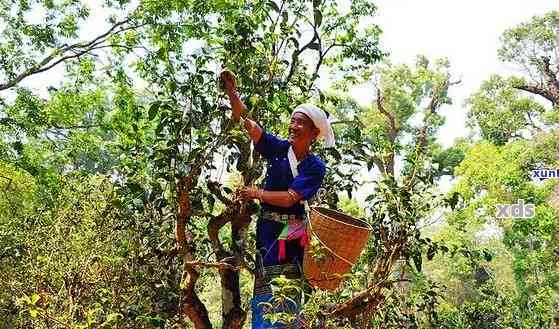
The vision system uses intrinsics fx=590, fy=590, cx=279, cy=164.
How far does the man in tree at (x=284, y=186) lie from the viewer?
225 cm

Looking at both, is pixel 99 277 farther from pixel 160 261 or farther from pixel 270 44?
pixel 270 44

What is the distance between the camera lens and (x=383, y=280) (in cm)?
220

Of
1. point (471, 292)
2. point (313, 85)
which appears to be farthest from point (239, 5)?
point (471, 292)

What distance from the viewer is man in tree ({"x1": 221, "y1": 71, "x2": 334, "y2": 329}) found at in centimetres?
225

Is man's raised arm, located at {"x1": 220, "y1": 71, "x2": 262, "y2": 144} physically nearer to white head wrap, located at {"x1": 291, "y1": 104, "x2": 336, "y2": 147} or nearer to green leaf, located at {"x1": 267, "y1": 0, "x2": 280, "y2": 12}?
white head wrap, located at {"x1": 291, "y1": 104, "x2": 336, "y2": 147}

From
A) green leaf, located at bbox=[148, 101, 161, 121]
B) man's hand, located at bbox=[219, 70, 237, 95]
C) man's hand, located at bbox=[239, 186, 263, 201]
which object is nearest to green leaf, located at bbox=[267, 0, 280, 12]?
man's hand, located at bbox=[219, 70, 237, 95]

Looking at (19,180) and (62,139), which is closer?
(62,139)

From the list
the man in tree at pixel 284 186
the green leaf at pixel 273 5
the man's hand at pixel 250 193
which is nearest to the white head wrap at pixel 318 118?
the man in tree at pixel 284 186

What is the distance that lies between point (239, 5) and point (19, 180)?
4981 mm

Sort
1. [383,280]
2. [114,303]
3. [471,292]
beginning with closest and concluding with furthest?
[383,280] < [114,303] < [471,292]

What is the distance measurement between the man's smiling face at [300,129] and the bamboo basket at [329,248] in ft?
1.01

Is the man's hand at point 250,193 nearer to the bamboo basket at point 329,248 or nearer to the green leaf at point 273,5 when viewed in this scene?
the bamboo basket at point 329,248

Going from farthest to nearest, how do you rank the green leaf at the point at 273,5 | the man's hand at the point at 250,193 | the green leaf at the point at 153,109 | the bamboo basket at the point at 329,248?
the green leaf at the point at 273,5 < the green leaf at the point at 153,109 < the man's hand at the point at 250,193 < the bamboo basket at the point at 329,248

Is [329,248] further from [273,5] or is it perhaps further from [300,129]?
[273,5]
